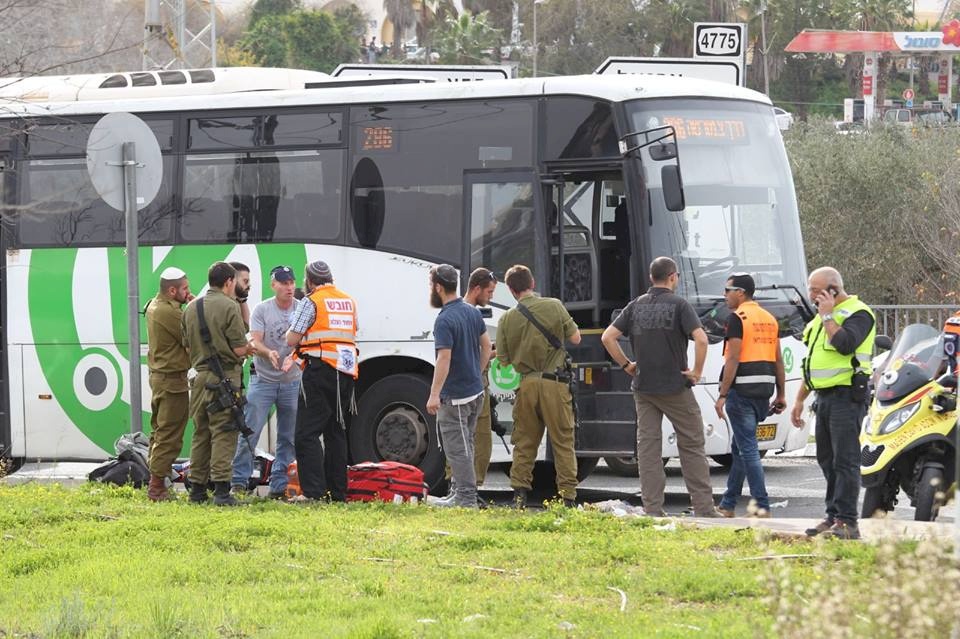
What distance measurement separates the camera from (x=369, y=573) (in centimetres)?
824

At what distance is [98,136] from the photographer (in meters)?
11.9

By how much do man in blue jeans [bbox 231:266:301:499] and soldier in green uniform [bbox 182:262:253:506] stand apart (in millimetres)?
938

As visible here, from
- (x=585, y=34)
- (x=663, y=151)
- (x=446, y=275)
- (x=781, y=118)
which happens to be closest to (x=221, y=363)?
(x=446, y=275)

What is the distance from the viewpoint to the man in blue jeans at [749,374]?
1109cm

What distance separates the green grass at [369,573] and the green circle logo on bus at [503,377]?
2.28 meters

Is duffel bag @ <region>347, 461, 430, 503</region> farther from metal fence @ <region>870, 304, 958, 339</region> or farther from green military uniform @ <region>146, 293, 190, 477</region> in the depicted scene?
metal fence @ <region>870, 304, 958, 339</region>

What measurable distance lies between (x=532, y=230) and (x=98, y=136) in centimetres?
363

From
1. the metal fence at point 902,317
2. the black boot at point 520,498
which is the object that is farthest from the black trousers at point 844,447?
the metal fence at point 902,317

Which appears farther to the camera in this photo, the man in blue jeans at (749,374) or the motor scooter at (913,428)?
the man in blue jeans at (749,374)

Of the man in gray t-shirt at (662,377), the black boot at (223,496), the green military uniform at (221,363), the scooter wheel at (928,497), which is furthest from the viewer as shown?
the black boot at (223,496)

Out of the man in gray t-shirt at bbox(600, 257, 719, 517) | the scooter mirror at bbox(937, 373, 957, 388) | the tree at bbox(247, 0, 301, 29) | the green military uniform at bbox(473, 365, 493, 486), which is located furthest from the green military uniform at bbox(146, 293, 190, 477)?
the tree at bbox(247, 0, 301, 29)

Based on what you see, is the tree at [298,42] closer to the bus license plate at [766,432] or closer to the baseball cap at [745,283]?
the bus license plate at [766,432]

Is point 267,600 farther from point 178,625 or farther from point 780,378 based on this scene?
point 780,378

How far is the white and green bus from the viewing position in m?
12.7
